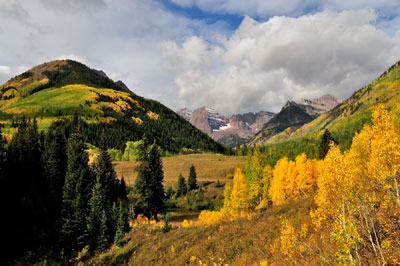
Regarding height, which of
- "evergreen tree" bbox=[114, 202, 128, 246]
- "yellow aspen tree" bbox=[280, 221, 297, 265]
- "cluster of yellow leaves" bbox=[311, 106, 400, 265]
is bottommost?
"evergreen tree" bbox=[114, 202, 128, 246]

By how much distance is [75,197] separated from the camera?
1442 inches

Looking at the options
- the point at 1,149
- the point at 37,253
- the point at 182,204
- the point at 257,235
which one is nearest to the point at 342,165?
the point at 257,235

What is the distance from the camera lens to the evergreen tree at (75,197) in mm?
34531

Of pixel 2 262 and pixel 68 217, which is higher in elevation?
pixel 68 217

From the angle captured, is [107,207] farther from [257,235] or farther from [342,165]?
[342,165]

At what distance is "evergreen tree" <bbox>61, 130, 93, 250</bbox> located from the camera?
1359 inches

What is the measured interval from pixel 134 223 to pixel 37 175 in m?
22.4

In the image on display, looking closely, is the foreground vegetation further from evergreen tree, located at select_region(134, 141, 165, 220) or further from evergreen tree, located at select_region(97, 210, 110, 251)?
evergreen tree, located at select_region(134, 141, 165, 220)

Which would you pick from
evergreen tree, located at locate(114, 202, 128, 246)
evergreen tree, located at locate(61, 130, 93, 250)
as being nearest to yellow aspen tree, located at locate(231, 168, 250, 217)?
evergreen tree, located at locate(114, 202, 128, 246)

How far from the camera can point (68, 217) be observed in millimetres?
35219

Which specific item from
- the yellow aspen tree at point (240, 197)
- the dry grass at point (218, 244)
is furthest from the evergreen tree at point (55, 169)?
the yellow aspen tree at point (240, 197)

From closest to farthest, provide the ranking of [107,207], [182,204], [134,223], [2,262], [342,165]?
1. [342,165]
2. [2,262]
3. [107,207]
4. [134,223]
5. [182,204]

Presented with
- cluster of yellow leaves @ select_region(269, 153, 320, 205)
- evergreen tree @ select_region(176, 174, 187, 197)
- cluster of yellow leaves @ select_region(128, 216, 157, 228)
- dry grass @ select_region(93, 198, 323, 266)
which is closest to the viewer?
dry grass @ select_region(93, 198, 323, 266)

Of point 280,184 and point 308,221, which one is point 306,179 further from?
point 308,221
